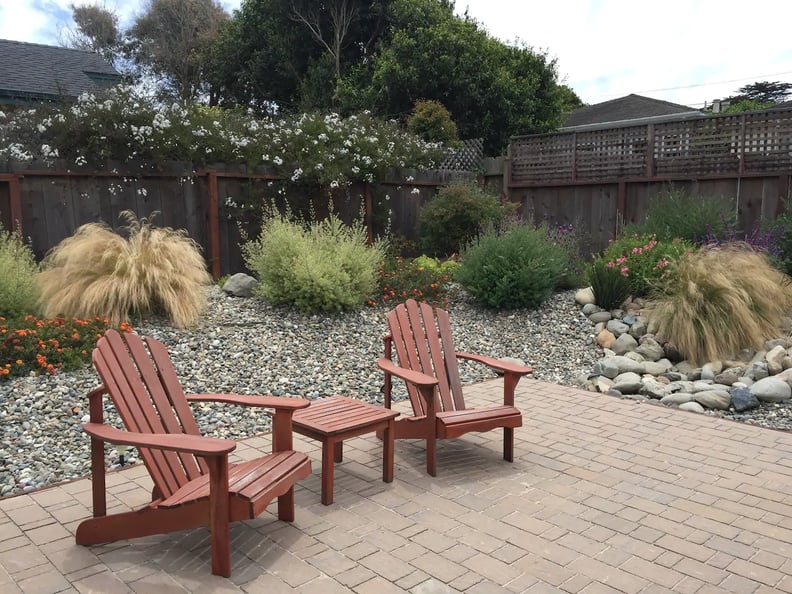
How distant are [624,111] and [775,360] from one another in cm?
1896

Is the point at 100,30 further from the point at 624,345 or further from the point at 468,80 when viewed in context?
the point at 624,345

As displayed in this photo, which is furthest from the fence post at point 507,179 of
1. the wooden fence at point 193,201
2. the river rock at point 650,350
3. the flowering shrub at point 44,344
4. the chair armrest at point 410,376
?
the chair armrest at point 410,376

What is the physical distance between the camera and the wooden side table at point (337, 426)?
10.3 ft

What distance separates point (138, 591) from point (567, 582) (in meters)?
1.62

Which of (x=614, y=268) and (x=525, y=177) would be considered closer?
(x=614, y=268)

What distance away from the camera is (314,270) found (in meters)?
6.43

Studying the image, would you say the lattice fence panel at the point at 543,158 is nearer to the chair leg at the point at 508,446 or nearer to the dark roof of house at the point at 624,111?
the chair leg at the point at 508,446

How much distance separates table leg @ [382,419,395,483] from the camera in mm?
3428

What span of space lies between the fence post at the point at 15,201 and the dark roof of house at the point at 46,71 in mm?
7313

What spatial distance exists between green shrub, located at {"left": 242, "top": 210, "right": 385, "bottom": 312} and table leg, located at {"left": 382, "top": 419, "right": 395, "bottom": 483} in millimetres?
3114

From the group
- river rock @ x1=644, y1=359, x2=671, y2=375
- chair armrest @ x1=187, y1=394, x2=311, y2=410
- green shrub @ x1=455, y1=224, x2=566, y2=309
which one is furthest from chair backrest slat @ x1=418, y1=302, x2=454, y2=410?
green shrub @ x1=455, y1=224, x2=566, y2=309

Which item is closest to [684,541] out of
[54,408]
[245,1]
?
[54,408]

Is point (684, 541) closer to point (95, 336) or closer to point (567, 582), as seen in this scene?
point (567, 582)

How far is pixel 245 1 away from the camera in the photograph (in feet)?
64.7
